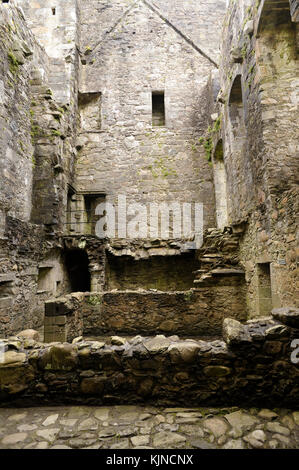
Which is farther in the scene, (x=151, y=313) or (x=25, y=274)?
(x=25, y=274)

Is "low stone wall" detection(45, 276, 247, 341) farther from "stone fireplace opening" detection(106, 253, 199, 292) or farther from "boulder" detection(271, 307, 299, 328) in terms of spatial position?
"boulder" detection(271, 307, 299, 328)

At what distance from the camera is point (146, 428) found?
2.09 metres

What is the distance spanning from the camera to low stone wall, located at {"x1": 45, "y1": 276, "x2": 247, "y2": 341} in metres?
5.64

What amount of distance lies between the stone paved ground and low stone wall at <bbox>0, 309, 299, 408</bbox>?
10 centimetres

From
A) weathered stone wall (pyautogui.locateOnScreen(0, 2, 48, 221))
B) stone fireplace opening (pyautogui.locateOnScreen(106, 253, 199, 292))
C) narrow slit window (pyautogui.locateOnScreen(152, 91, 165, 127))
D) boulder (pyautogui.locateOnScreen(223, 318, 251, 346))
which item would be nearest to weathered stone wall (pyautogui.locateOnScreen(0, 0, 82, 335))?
weathered stone wall (pyautogui.locateOnScreen(0, 2, 48, 221))

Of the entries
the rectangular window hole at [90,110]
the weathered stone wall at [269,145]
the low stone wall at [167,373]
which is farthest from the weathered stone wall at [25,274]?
the rectangular window hole at [90,110]

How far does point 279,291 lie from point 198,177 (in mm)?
6352

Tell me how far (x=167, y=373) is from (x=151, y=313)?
3.29 meters

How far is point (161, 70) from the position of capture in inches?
424

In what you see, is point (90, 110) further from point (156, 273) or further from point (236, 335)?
point (236, 335)

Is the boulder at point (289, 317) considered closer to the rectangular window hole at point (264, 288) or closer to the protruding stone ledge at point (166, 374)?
the protruding stone ledge at point (166, 374)

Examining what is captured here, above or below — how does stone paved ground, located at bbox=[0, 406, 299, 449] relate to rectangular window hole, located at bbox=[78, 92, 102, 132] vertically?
below

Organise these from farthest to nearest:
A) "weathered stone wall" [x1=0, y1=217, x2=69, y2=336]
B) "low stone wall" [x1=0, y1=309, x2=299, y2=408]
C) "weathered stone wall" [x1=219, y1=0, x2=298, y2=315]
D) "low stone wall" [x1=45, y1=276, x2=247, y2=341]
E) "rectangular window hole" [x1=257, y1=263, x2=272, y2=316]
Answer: "weathered stone wall" [x1=0, y1=217, x2=69, y2=336], "low stone wall" [x1=45, y1=276, x2=247, y2=341], "rectangular window hole" [x1=257, y1=263, x2=272, y2=316], "weathered stone wall" [x1=219, y1=0, x2=298, y2=315], "low stone wall" [x1=0, y1=309, x2=299, y2=408]

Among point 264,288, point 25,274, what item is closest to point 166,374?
point 264,288
